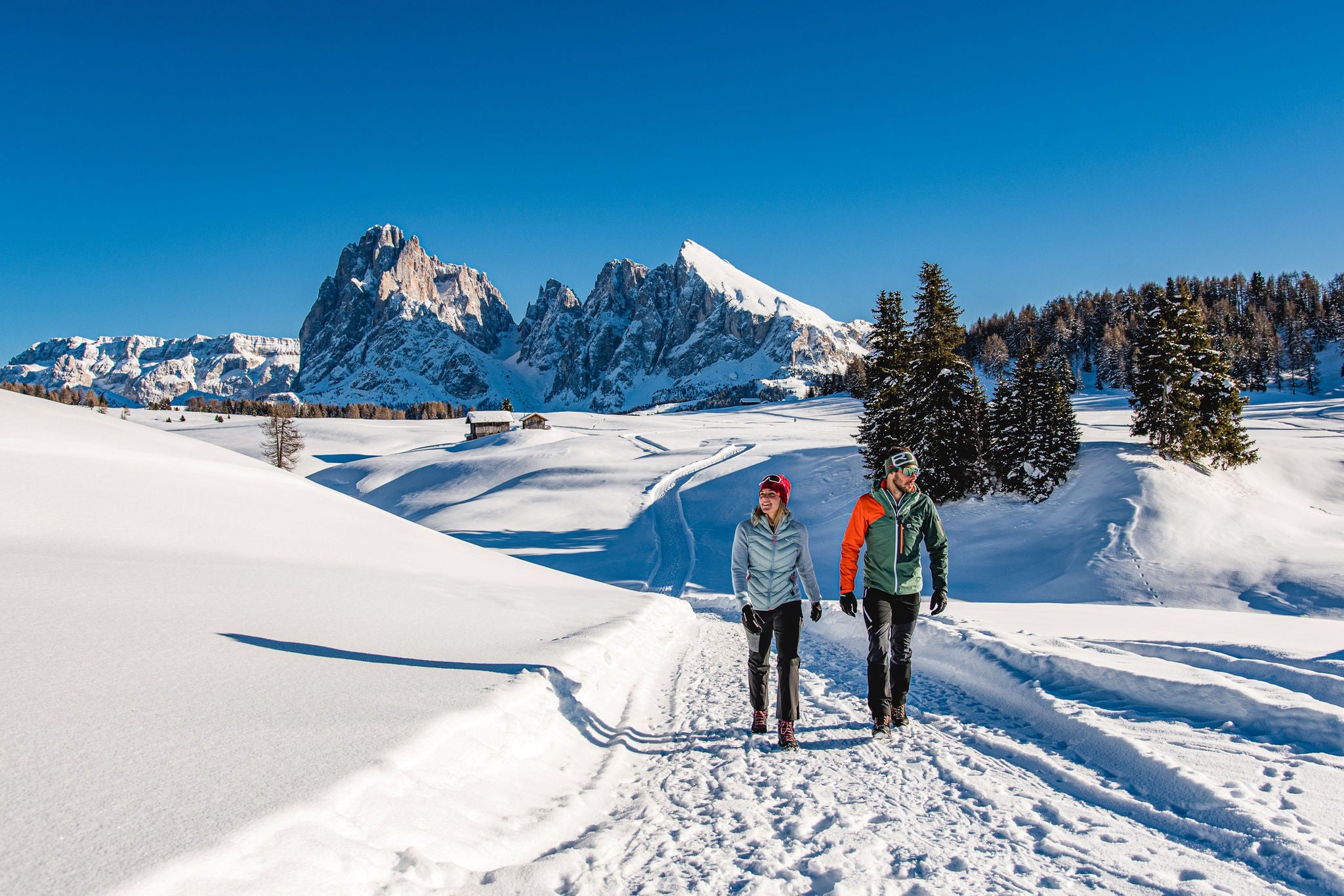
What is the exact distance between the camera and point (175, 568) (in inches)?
272

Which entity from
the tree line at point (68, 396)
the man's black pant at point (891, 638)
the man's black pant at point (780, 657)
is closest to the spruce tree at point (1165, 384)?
the man's black pant at point (891, 638)

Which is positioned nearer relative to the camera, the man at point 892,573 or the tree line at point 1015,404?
the man at point 892,573

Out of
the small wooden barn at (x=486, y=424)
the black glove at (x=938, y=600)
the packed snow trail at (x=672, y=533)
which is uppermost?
the small wooden barn at (x=486, y=424)

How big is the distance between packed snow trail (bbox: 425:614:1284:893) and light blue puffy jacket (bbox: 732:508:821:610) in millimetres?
1233

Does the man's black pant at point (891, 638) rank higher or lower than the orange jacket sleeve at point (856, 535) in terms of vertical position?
lower

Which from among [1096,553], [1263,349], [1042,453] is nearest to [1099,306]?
[1263,349]

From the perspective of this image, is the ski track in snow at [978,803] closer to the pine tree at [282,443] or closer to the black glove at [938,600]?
the black glove at [938,600]

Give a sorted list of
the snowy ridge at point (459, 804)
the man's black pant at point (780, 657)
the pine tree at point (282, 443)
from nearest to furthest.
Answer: the snowy ridge at point (459, 804), the man's black pant at point (780, 657), the pine tree at point (282, 443)

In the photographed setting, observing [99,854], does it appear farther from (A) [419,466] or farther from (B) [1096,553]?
(A) [419,466]

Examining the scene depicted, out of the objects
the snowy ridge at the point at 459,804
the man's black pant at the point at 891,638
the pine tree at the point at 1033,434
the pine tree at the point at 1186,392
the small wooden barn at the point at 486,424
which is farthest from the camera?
the small wooden barn at the point at 486,424

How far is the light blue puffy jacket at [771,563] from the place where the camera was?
5492 millimetres

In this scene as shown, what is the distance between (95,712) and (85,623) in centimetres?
185

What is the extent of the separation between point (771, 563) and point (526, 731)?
93.4 inches

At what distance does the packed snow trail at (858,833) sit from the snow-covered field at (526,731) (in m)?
0.02
